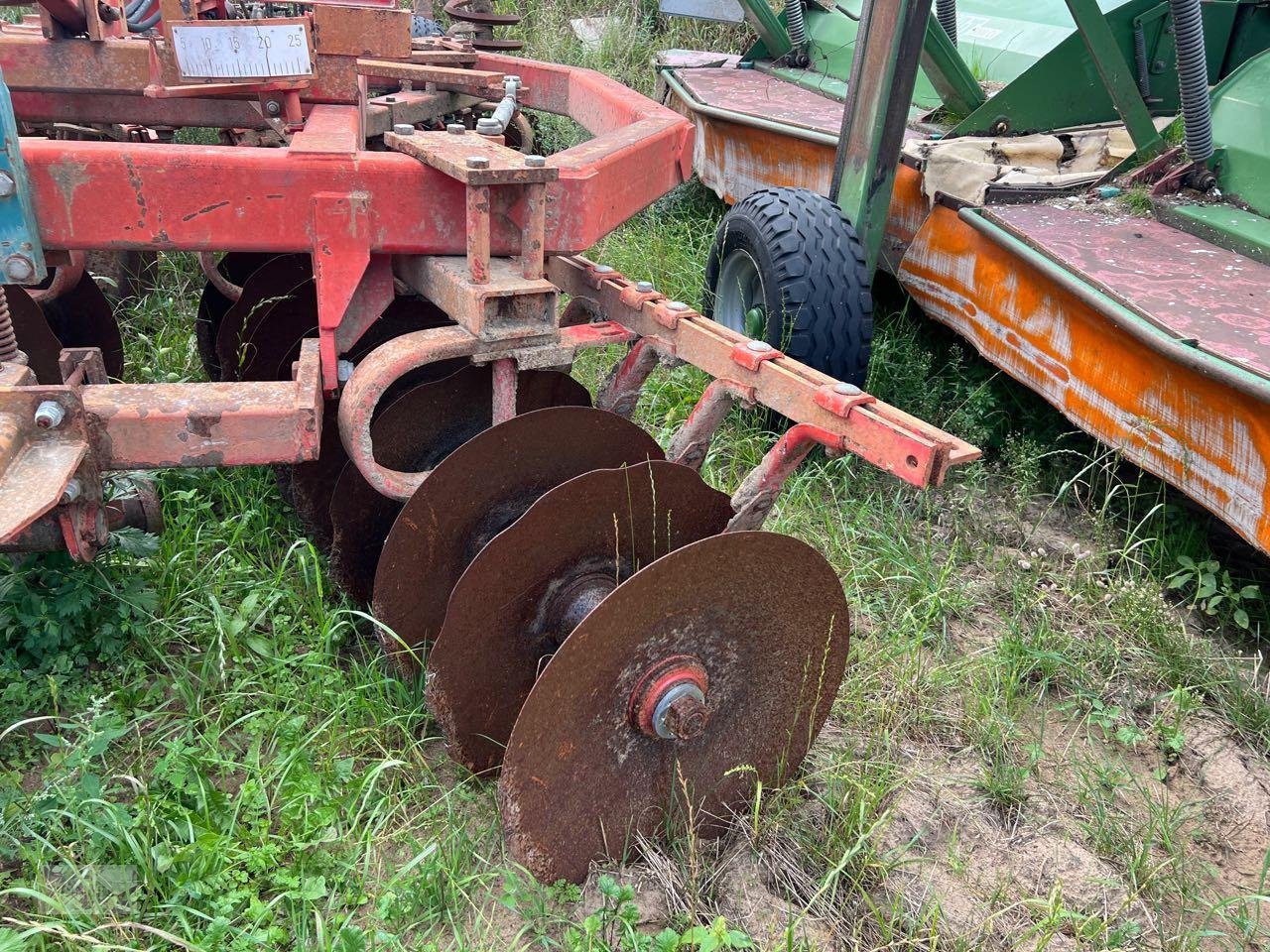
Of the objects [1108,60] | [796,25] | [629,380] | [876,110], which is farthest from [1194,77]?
[796,25]

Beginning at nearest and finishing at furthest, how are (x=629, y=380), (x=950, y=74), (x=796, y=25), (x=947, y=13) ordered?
(x=629, y=380) < (x=950, y=74) < (x=947, y=13) < (x=796, y=25)

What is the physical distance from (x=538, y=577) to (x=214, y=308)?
2.10 meters

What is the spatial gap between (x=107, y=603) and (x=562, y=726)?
49.1 inches

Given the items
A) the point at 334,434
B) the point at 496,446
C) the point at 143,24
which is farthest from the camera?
the point at 143,24

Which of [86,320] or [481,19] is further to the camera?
[481,19]

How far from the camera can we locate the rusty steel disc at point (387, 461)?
2416 mm

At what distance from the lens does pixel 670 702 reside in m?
1.85

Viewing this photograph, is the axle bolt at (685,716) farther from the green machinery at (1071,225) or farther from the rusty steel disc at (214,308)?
the rusty steel disc at (214,308)

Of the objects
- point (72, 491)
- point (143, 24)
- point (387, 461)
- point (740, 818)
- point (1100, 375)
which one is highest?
point (143, 24)

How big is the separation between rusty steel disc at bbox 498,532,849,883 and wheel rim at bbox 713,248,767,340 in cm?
144

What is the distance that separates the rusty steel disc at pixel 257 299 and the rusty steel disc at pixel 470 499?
3.72 feet

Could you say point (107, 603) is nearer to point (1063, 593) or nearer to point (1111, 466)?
point (1063, 593)

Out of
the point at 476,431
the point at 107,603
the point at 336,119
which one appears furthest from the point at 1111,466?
the point at 107,603

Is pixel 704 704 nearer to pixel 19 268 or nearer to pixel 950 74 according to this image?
pixel 19 268
